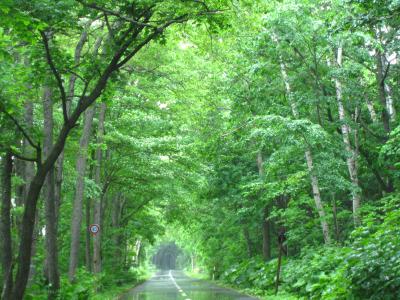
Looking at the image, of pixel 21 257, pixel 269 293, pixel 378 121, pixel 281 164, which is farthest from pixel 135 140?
pixel 21 257

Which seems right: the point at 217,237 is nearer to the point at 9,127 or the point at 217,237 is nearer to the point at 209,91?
the point at 209,91

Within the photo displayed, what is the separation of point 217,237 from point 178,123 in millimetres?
11181

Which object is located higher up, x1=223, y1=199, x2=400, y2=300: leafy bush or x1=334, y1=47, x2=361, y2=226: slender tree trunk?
x1=334, y1=47, x2=361, y2=226: slender tree trunk

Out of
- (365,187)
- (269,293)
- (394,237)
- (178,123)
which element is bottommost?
(269,293)

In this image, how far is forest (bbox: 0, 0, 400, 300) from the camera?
8.97m

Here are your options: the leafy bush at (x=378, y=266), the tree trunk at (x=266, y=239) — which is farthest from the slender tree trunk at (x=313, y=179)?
the tree trunk at (x=266, y=239)

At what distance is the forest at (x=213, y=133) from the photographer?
29.4 ft

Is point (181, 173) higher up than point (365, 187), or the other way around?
point (181, 173)

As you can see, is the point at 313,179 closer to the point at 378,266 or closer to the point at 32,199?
the point at 378,266

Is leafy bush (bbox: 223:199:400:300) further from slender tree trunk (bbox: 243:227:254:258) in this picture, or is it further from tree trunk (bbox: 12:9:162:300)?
slender tree trunk (bbox: 243:227:254:258)

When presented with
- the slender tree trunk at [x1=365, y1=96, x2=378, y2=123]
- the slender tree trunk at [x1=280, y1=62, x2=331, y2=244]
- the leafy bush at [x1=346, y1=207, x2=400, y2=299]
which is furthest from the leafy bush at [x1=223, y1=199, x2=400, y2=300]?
the slender tree trunk at [x1=365, y1=96, x2=378, y2=123]

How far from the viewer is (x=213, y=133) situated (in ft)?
65.0

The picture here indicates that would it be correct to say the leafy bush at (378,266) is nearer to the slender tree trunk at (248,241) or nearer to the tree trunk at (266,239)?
the tree trunk at (266,239)

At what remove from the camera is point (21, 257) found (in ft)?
27.9
